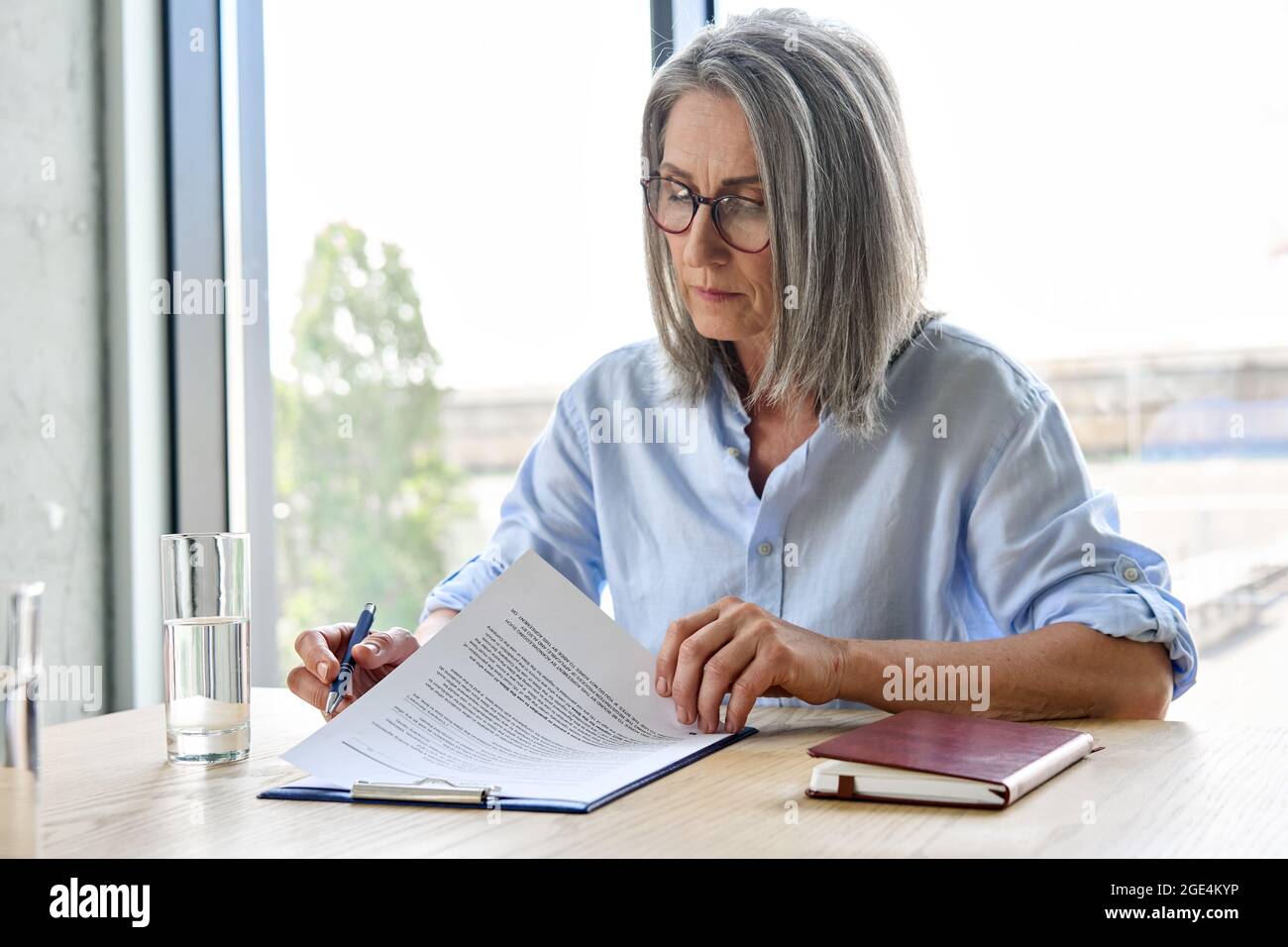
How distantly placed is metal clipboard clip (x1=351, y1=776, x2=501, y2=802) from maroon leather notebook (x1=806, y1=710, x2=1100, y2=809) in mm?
228

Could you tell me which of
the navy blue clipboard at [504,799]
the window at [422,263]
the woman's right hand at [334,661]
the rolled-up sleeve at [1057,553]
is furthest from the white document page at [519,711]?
the window at [422,263]

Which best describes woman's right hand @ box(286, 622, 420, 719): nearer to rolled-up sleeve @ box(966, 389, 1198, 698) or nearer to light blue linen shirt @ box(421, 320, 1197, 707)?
light blue linen shirt @ box(421, 320, 1197, 707)

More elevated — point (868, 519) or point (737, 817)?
point (868, 519)

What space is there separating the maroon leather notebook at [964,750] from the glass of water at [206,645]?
1.55ft

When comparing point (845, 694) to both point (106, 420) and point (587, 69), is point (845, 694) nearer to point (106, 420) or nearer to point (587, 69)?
point (587, 69)

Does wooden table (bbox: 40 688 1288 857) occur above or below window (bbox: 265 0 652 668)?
below

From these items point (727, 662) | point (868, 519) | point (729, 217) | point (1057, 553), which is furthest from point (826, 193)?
point (727, 662)

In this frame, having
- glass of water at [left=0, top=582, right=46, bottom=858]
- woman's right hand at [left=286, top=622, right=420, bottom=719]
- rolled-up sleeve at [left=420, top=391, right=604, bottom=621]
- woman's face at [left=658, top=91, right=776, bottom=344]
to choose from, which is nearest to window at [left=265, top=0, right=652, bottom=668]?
rolled-up sleeve at [left=420, top=391, right=604, bottom=621]

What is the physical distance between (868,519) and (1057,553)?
0.22 meters

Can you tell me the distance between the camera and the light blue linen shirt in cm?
127

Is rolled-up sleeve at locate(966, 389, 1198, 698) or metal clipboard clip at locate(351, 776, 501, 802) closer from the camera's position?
metal clipboard clip at locate(351, 776, 501, 802)

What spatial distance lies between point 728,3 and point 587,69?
0.33 metres

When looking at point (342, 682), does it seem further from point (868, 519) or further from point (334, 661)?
point (868, 519)

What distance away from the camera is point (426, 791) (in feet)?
2.76
